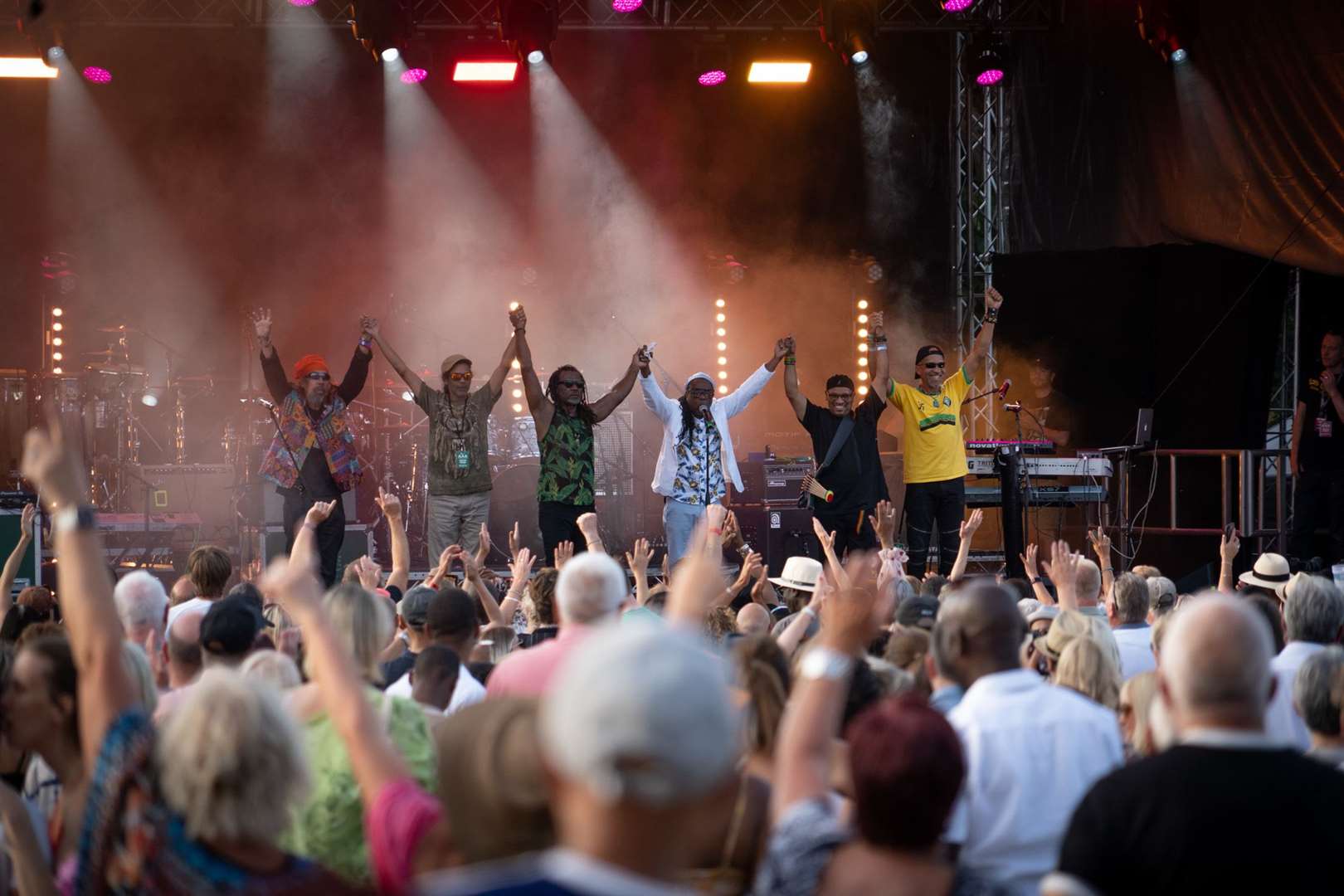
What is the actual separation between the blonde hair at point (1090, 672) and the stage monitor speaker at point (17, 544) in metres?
8.48

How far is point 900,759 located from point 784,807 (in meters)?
0.21

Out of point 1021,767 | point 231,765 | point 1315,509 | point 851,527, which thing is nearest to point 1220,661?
point 1021,767

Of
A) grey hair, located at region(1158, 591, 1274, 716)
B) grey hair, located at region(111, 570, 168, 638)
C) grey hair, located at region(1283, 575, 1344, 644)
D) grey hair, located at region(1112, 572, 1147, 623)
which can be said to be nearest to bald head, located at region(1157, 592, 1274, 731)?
grey hair, located at region(1158, 591, 1274, 716)

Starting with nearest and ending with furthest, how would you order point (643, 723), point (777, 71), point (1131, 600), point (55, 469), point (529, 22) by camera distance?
point (643, 723) → point (55, 469) → point (1131, 600) → point (529, 22) → point (777, 71)

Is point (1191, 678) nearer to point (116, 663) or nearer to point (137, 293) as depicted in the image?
point (116, 663)

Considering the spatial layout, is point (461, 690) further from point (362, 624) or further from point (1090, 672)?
point (1090, 672)

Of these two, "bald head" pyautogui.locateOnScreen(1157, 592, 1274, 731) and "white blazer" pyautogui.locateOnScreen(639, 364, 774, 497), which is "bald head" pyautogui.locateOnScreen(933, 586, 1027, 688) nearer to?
"bald head" pyautogui.locateOnScreen(1157, 592, 1274, 731)

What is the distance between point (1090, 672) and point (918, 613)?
1121mm

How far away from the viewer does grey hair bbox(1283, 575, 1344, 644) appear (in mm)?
4426

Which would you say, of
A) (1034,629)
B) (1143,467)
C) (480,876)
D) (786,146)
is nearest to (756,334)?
(786,146)

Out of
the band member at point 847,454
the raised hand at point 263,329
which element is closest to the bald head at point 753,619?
the band member at point 847,454

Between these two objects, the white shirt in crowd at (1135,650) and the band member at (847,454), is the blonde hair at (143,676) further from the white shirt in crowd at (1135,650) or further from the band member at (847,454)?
the band member at (847,454)

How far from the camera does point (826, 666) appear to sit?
2188 mm

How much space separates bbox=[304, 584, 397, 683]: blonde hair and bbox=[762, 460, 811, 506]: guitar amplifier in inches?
335
